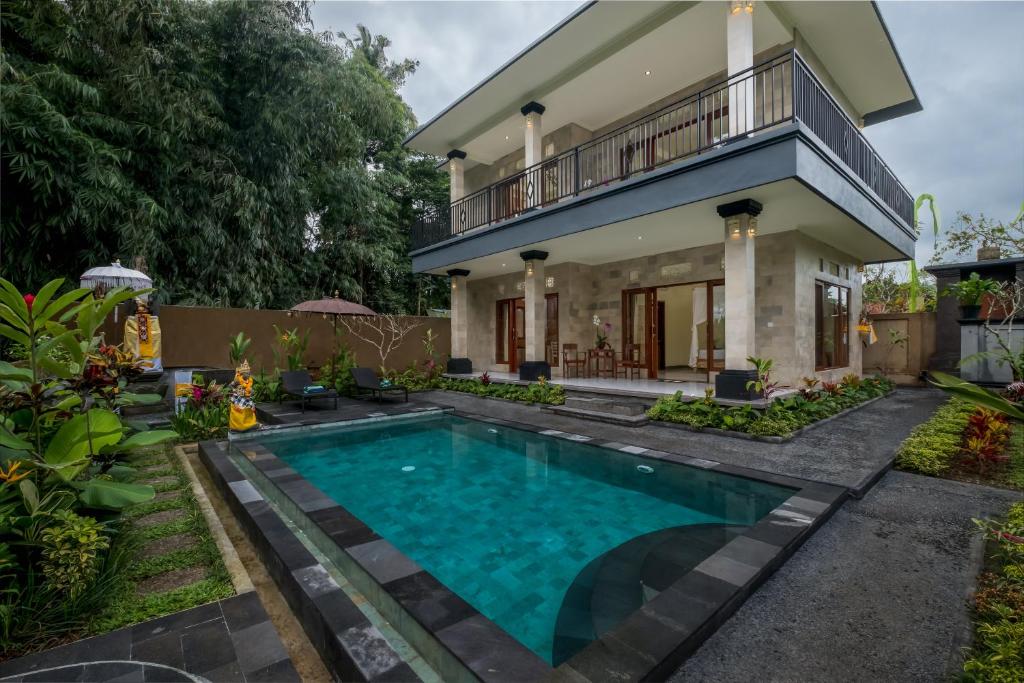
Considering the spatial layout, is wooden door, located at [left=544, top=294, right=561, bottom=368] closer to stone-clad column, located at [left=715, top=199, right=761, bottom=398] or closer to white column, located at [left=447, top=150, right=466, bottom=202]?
white column, located at [left=447, top=150, right=466, bottom=202]

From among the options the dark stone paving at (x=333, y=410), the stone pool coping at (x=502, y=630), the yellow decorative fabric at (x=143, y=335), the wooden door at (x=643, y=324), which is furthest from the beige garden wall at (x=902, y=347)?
the yellow decorative fabric at (x=143, y=335)

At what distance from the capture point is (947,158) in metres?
33.8

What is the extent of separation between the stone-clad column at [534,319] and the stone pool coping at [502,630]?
613cm

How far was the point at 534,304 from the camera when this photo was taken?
372 inches

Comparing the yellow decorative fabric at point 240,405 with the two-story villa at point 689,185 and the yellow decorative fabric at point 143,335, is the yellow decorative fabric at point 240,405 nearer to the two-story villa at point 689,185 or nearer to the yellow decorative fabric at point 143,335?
the yellow decorative fabric at point 143,335

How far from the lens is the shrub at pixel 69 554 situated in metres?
1.86

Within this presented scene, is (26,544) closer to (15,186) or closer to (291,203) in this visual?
(15,186)

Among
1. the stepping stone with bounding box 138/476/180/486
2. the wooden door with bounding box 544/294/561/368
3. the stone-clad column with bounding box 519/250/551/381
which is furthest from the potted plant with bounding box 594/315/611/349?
the stepping stone with bounding box 138/476/180/486

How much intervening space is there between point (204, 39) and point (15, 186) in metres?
4.86

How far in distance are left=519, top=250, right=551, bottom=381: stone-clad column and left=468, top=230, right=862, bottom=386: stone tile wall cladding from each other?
1.32m

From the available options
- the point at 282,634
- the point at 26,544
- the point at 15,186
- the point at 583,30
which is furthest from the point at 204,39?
the point at 282,634

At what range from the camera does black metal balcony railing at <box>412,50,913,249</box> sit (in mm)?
5789

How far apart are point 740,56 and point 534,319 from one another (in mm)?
5602

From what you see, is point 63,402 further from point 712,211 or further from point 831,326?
point 831,326
